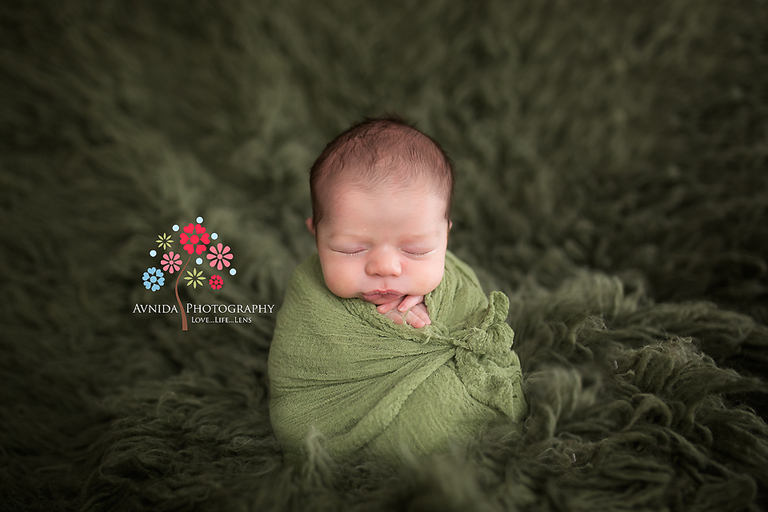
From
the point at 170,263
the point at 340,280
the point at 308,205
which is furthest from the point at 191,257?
the point at 340,280

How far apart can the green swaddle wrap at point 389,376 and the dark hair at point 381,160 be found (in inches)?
5.6

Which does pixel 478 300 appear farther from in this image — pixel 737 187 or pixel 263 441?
pixel 737 187

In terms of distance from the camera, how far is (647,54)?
117cm

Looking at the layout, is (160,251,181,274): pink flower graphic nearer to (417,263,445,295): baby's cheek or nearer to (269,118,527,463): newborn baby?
(269,118,527,463): newborn baby

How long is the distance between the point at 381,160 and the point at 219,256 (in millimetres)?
476

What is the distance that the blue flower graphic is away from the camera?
0.98m

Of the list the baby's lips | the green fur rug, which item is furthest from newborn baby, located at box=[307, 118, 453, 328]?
the green fur rug

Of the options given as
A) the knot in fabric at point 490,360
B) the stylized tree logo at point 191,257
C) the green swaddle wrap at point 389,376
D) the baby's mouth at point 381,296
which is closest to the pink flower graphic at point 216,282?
the stylized tree logo at point 191,257

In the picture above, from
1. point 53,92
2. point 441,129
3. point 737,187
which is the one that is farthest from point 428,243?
point 53,92

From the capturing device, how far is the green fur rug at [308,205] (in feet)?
→ 2.33

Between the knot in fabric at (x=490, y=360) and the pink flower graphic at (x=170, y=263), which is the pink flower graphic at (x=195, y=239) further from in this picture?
the knot in fabric at (x=490, y=360)

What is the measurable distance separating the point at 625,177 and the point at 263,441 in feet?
3.01

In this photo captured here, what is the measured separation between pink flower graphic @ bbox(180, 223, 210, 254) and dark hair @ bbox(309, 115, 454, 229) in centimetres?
39

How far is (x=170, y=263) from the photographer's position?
1.00 m
